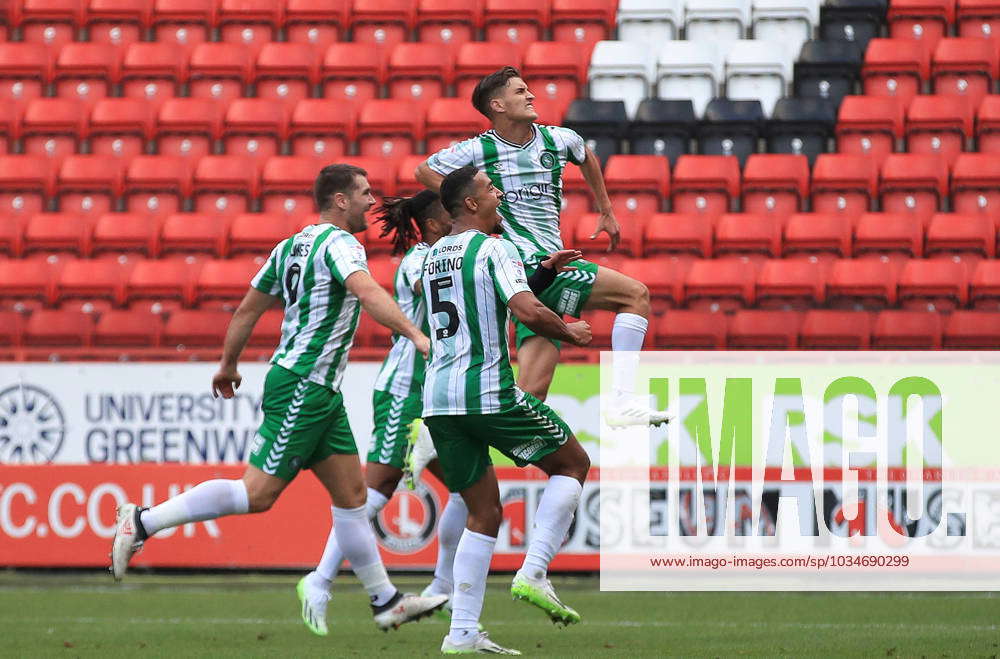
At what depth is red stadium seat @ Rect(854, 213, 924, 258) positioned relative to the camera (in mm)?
14523

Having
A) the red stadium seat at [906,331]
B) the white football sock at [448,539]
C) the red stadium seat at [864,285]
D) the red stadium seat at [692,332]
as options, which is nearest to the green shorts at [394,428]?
the white football sock at [448,539]

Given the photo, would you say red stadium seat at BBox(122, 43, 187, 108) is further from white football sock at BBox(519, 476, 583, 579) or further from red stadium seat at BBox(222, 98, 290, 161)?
white football sock at BBox(519, 476, 583, 579)

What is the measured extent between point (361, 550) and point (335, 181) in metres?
1.84

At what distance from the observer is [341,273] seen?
7.41 metres

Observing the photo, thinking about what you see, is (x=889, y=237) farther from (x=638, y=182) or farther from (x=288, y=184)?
(x=288, y=184)

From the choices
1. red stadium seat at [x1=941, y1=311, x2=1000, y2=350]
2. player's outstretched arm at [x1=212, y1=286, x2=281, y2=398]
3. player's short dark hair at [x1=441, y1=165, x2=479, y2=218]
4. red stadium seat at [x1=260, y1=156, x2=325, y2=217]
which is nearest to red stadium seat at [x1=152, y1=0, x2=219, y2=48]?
red stadium seat at [x1=260, y1=156, x2=325, y2=217]

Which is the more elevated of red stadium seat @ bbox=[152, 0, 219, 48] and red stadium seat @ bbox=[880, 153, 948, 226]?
Result: red stadium seat @ bbox=[152, 0, 219, 48]

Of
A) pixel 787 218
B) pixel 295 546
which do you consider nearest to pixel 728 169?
pixel 787 218

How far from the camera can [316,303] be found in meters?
7.59

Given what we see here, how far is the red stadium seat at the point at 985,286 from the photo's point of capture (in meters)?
13.6

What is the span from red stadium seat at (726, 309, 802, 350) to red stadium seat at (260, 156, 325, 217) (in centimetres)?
507

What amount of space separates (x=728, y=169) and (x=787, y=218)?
3.40 ft

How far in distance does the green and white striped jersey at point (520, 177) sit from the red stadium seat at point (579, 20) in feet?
34.5

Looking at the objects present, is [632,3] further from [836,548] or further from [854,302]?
[836,548]
